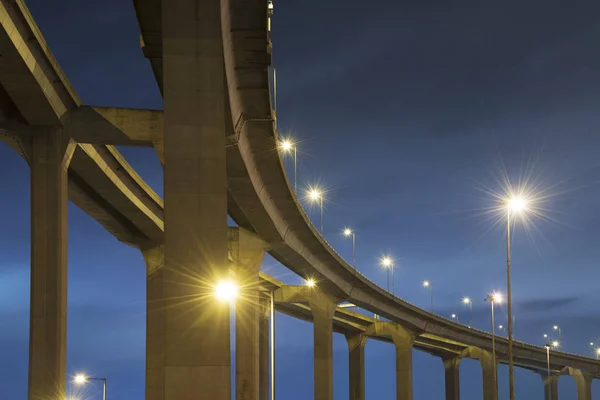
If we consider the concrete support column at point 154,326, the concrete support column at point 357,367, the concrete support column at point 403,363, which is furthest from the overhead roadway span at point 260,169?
the concrete support column at point 357,367

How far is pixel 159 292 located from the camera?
6081 centimetres

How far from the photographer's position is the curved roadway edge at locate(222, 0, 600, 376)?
2794cm

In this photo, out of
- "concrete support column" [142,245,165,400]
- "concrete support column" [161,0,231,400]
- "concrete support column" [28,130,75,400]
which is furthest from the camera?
"concrete support column" [142,245,165,400]

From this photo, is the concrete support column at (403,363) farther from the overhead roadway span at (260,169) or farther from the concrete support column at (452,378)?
the concrete support column at (452,378)

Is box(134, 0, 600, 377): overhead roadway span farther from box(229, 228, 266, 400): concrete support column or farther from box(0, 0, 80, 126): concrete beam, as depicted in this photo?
box(0, 0, 80, 126): concrete beam

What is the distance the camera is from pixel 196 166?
24938 millimetres

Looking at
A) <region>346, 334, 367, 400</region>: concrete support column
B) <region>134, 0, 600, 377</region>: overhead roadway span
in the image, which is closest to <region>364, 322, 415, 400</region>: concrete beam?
<region>346, 334, 367, 400</region>: concrete support column

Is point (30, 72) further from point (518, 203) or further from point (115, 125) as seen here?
point (518, 203)

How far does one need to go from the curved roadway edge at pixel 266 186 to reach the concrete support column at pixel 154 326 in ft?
25.8

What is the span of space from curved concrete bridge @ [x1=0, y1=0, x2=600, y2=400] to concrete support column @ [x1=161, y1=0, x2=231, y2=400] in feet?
0.10

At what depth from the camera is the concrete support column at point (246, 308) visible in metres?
58.8

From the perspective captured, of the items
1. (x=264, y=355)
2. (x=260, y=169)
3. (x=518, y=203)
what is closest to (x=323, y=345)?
(x=264, y=355)

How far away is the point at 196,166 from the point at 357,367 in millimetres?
91944

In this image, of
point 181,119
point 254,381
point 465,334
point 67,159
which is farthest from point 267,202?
point 465,334
